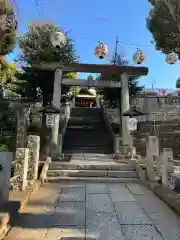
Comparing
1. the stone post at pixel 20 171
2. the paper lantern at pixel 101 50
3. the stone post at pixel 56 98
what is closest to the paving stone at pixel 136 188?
the stone post at pixel 20 171

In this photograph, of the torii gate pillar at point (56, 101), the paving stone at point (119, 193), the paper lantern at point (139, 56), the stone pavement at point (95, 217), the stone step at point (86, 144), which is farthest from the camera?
the stone step at point (86, 144)

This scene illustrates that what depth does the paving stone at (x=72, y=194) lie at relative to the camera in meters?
7.35

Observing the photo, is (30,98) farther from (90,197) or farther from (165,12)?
(90,197)

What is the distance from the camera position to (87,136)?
20.6 m

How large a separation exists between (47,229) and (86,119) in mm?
21597

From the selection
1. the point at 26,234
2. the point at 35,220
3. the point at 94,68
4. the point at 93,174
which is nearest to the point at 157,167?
the point at 93,174

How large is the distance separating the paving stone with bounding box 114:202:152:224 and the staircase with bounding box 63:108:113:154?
10321 millimetres

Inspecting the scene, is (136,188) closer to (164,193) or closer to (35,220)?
(164,193)

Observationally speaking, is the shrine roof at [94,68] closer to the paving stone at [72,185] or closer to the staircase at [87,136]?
the staircase at [87,136]

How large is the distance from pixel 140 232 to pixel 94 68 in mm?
13092

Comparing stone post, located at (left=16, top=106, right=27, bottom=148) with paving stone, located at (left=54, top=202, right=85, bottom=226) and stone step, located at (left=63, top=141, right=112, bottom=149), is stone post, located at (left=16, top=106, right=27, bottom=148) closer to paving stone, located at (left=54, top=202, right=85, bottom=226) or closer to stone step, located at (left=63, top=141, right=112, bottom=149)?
stone step, located at (left=63, top=141, right=112, bottom=149)

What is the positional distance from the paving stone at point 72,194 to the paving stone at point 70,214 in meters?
0.51

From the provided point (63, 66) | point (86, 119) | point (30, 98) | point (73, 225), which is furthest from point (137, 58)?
point (73, 225)

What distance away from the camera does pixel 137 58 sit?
1633 centimetres
